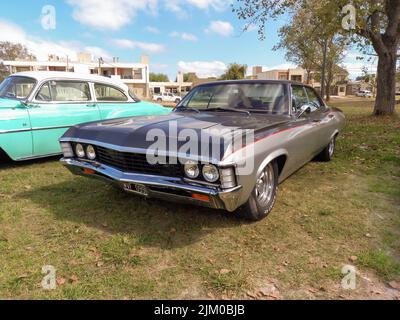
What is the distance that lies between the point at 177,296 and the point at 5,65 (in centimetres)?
6269

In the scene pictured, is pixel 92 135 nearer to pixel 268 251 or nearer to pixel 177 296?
pixel 177 296

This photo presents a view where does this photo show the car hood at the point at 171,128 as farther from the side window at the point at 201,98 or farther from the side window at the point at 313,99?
the side window at the point at 313,99

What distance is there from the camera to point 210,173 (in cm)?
265

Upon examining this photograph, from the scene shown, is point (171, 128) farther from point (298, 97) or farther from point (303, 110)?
point (298, 97)

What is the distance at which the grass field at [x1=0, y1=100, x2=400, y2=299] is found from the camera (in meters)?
2.38

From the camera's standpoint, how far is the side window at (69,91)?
564cm

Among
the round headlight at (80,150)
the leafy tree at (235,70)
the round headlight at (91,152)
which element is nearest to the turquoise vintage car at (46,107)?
the round headlight at (80,150)

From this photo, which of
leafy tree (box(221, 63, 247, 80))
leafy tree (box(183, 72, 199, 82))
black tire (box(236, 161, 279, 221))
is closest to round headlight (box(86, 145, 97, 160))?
black tire (box(236, 161, 279, 221))

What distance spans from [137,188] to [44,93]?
354 cm

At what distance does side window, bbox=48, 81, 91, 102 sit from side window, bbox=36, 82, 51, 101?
0.06 meters

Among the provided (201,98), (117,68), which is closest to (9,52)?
(117,68)

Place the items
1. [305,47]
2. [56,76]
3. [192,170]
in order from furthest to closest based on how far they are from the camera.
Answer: [305,47], [56,76], [192,170]

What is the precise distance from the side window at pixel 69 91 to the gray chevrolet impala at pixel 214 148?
247 centimetres
